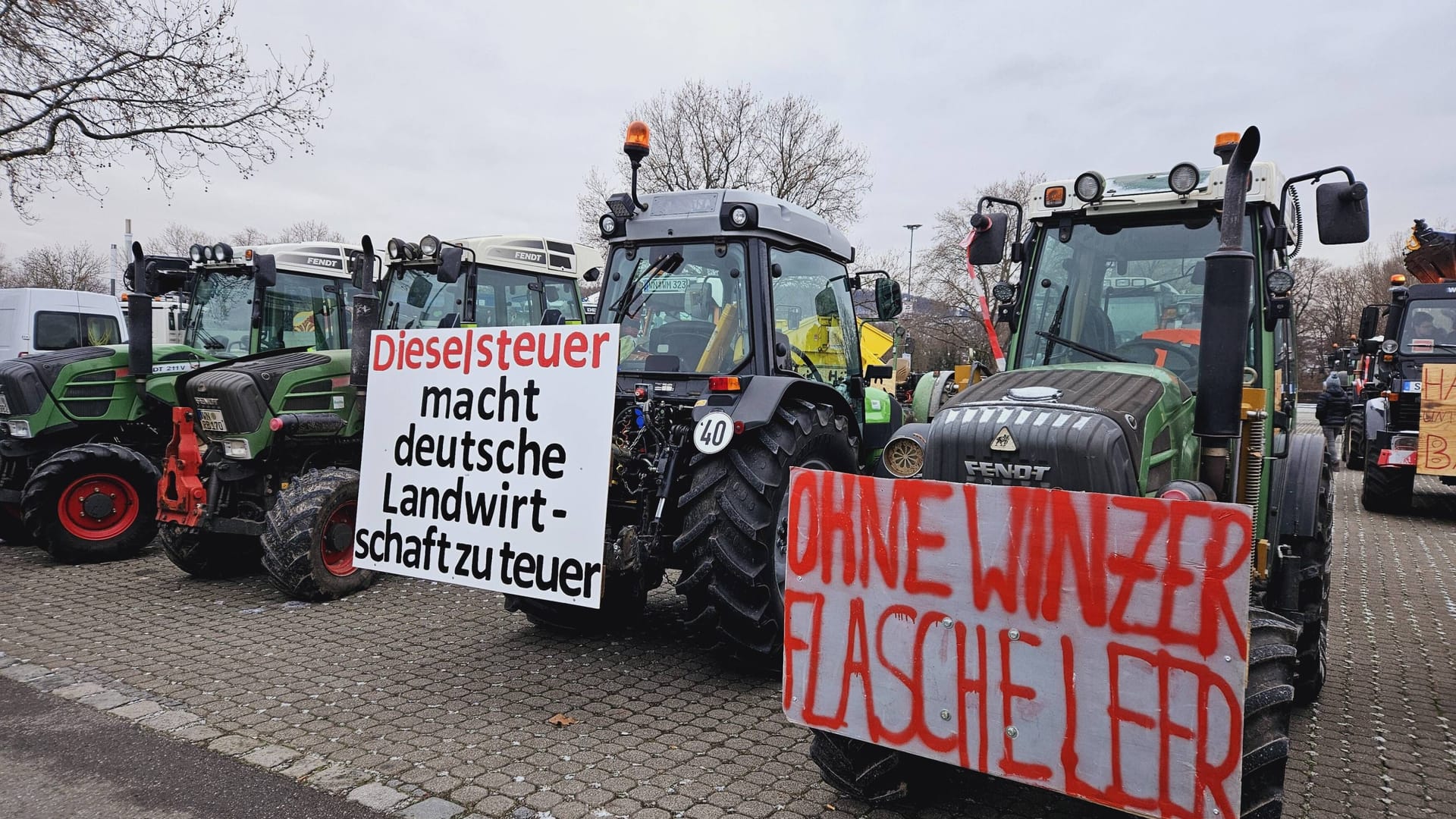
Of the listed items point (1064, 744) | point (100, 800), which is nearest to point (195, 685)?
point (100, 800)

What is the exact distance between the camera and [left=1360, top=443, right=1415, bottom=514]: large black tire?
33.3 ft

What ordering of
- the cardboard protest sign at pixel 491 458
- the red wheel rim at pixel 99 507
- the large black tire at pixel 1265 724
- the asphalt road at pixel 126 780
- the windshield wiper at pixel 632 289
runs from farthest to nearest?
the red wheel rim at pixel 99 507
the windshield wiper at pixel 632 289
the cardboard protest sign at pixel 491 458
the asphalt road at pixel 126 780
the large black tire at pixel 1265 724

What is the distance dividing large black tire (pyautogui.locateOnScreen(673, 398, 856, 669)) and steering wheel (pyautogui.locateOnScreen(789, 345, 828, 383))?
1.06 m

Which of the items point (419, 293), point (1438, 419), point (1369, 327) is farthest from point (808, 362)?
point (1369, 327)

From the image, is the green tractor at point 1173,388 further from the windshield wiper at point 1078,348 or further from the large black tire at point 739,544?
the large black tire at point 739,544

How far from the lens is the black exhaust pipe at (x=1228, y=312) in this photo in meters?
2.90

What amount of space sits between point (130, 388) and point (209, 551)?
2.29 m

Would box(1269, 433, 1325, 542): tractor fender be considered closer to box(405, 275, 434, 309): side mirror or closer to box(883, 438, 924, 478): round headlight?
box(883, 438, 924, 478): round headlight

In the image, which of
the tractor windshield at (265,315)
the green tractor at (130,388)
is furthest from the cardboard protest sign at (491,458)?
the tractor windshield at (265,315)

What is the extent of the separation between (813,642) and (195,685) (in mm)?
3494

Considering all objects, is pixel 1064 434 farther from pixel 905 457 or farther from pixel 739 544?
pixel 739 544

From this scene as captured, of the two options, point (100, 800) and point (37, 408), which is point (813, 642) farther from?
point (37, 408)

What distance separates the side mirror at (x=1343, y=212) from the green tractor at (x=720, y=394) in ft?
8.24

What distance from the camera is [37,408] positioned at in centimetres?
777
